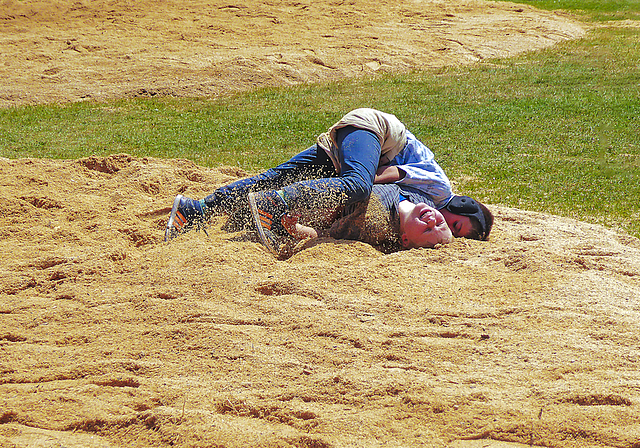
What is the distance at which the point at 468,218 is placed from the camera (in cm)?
446

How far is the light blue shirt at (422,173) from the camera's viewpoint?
4551mm

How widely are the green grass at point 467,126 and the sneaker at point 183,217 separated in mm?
2147

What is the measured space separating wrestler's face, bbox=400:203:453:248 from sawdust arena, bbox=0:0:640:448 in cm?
13

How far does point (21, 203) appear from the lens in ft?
16.0

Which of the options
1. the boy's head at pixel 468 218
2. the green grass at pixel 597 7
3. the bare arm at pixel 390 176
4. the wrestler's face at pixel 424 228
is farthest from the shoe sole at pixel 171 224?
the green grass at pixel 597 7

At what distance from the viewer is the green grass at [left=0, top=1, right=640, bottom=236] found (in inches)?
244

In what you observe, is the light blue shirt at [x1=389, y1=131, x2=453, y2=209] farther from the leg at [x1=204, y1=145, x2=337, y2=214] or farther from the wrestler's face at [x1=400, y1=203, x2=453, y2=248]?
the leg at [x1=204, y1=145, x2=337, y2=214]

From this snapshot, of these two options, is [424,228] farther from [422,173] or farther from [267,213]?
[267,213]

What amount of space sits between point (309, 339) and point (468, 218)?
185cm

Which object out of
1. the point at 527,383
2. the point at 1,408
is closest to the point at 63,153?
the point at 1,408

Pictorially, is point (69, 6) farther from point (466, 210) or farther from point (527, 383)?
point (527, 383)

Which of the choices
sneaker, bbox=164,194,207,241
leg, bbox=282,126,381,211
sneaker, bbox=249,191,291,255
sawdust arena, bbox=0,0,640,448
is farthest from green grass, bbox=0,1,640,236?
sneaker, bbox=249,191,291,255

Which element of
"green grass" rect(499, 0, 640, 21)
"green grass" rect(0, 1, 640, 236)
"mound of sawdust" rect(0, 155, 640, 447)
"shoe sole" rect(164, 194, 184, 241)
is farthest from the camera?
"green grass" rect(499, 0, 640, 21)

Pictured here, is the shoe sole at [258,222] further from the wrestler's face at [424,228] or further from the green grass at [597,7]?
the green grass at [597,7]
